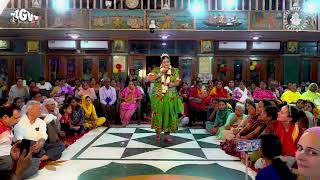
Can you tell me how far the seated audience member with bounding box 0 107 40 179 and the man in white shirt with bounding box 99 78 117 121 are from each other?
4.42 m

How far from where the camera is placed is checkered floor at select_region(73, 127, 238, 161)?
17.9 ft

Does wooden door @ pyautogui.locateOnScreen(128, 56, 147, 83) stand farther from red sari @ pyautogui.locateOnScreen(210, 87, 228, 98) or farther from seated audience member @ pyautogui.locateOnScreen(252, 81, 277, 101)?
seated audience member @ pyautogui.locateOnScreen(252, 81, 277, 101)

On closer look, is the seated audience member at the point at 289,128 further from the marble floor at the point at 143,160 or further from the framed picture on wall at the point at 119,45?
the framed picture on wall at the point at 119,45

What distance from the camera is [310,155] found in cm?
134

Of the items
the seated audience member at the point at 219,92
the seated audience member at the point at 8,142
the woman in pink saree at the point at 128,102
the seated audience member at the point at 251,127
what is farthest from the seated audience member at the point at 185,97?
the seated audience member at the point at 8,142

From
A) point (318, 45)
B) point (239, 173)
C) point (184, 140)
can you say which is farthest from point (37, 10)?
point (318, 45)

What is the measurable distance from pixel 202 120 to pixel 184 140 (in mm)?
2105

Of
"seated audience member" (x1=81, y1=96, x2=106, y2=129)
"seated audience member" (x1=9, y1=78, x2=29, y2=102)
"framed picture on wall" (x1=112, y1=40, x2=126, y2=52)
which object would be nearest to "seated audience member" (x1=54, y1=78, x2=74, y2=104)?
"seated audience member" (x1=9, y1=78, x2=29, y2=102)

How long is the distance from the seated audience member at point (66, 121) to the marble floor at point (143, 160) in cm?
28

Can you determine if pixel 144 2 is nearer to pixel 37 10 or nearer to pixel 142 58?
pixel 142 58

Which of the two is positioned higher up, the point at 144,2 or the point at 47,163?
the point at 144,2

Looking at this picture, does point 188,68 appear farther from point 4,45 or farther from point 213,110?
point 4,45

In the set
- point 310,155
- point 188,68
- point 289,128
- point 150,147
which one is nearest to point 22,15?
point 188,68

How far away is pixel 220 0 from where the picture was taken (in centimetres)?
1023
